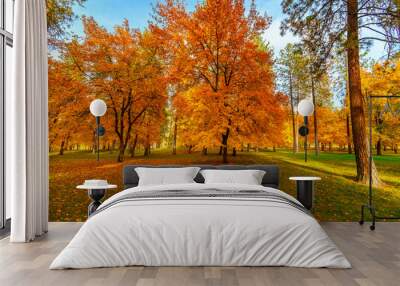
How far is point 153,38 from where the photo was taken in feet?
19.7

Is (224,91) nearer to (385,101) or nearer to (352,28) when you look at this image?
(352,28)

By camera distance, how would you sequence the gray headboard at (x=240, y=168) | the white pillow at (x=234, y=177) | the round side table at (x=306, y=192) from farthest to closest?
1. the gray headboard at (x=240, y=168)
2. the round side table at (x=306, y=192)
3. the white pillow at (x=234, y=177)

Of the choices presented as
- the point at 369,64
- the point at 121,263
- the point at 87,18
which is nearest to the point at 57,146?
the point at 87,18

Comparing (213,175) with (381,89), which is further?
(381,89)

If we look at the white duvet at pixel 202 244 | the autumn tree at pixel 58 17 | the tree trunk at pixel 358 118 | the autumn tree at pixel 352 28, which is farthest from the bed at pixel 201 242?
the autumn tree at pixel 58 17

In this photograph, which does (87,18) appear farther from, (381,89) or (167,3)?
(381,89)

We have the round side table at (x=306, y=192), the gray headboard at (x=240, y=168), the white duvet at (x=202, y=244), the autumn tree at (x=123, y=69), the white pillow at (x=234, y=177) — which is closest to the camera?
the white duvet at (x=202, y=244)

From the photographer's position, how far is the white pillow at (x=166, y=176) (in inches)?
200

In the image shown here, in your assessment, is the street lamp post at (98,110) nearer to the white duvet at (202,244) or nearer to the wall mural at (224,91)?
the wall mural at (224,91)

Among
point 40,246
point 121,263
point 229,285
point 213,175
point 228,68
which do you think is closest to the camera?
point 229,285

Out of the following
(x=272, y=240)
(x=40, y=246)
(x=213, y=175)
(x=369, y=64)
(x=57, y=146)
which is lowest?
(x=40, y=246)

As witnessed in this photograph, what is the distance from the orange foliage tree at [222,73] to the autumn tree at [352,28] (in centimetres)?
57

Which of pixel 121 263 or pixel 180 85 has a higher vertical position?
pixel 180 85

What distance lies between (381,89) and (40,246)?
4930 mm
